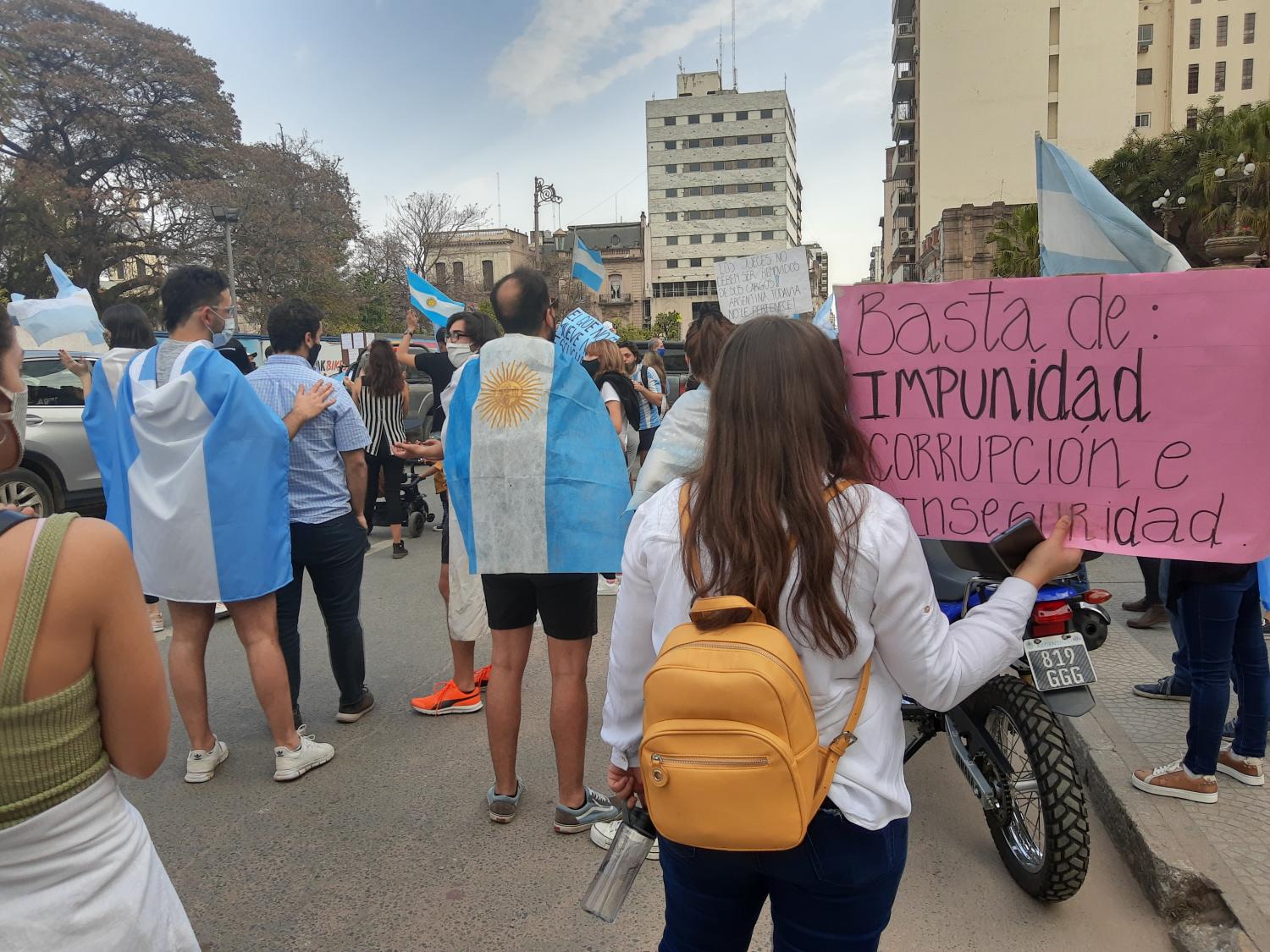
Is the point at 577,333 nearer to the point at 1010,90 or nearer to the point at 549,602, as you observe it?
the point at 549,602

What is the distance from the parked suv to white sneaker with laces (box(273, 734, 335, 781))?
618 centimetres

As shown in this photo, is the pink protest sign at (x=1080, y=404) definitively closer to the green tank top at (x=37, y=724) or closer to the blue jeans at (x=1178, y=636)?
the blue jeans at (x=1178, y=636)

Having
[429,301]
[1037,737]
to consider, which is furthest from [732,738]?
[429,301]

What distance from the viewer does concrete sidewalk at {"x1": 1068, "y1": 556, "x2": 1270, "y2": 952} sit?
2.72 meters

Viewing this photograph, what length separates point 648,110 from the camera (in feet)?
322

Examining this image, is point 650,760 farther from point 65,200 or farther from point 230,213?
point 65,200

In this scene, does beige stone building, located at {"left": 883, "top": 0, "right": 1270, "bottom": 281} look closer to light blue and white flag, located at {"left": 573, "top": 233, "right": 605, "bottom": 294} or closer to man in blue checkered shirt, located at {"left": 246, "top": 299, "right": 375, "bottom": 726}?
light blue and white flag, located at {"left": 573, "top": 233, "right": 605, "bottom": 294}

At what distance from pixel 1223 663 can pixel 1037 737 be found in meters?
0.92

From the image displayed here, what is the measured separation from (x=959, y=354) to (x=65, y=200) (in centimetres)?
3480

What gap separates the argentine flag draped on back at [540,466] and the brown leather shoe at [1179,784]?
2220mm

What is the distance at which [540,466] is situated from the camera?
323cm

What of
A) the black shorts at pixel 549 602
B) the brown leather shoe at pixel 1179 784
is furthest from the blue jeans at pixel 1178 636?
the black shorts at pixel 549 602

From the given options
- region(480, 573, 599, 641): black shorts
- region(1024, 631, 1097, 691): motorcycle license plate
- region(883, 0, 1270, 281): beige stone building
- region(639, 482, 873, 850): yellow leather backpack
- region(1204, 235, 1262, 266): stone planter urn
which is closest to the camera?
region(639, 482, 873, 850): yellow leather backpack

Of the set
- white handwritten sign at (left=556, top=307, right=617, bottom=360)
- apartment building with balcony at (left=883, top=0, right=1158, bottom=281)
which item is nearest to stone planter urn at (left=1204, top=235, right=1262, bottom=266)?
white handwritten sign at (left=556, top=307, right=617, bottom=360)
